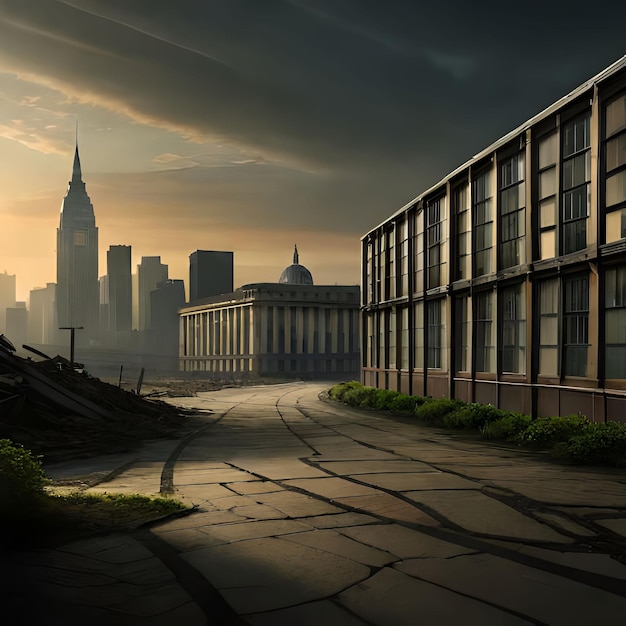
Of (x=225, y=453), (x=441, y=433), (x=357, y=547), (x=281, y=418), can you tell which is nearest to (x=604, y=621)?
(x=357, y=547)

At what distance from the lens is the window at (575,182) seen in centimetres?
1673

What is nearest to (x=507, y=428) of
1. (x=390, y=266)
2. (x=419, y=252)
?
(x=419, y=252)

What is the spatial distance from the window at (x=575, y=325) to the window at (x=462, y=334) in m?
6.24

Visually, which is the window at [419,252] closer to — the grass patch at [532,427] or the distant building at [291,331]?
the grass patch at [532,427]

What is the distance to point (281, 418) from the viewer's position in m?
23.8

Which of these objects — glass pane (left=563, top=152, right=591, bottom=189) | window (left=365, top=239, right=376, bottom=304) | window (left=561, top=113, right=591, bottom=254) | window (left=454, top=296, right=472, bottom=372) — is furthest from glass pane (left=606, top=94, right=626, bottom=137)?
window (left=365, top=239, right=376, bottom=304)

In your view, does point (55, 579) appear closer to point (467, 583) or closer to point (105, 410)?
point (467, 583)

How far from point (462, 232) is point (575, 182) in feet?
24.8

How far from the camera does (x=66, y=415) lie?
59.8 ft

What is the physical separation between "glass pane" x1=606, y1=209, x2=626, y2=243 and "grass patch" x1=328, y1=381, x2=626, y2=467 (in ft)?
13.2

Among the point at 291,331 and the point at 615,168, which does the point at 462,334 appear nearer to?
the point at 615,168

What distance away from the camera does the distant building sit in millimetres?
80875

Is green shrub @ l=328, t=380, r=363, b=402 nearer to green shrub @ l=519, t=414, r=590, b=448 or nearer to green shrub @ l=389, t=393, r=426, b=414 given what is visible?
green shrub @ l=389, t=393, r=426, b=414

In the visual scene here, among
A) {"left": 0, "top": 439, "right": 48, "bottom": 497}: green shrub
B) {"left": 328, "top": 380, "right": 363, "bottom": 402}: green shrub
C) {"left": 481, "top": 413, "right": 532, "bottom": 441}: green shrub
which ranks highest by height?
{"left": 0, "top": 439, "right": 48, "bottom": 497}: green shrub
